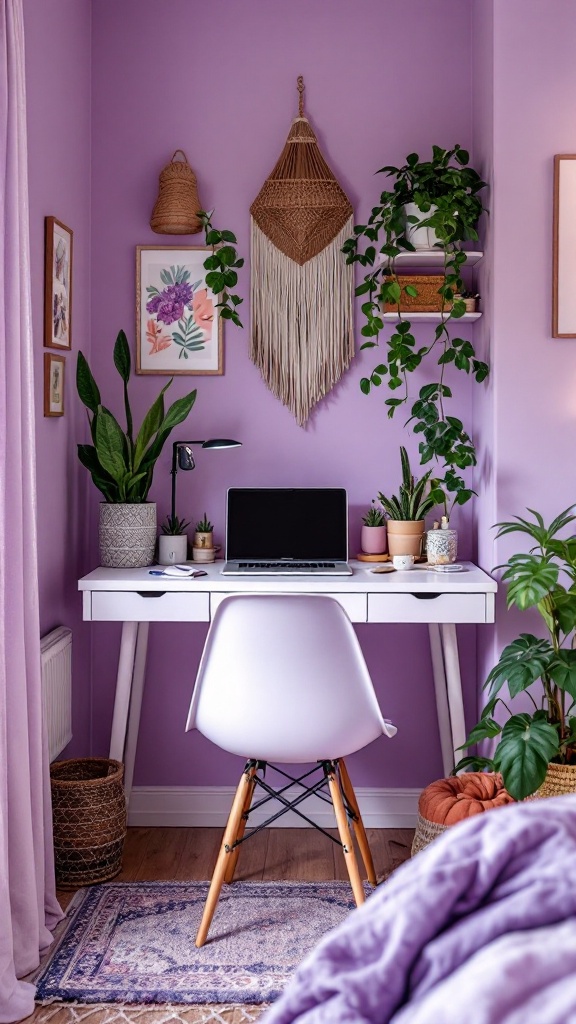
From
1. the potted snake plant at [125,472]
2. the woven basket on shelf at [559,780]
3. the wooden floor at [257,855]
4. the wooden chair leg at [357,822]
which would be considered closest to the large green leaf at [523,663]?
the woven basket on shelf at [559,780]

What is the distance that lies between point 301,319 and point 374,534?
0.73m

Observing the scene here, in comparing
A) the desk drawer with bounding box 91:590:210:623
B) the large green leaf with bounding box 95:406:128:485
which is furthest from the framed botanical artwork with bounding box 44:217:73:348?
the desk drawer with bounding box 91:590:210:623

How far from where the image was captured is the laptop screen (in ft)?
10.1

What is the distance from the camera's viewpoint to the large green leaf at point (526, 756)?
92.4 inches

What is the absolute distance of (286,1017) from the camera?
3.26 feet

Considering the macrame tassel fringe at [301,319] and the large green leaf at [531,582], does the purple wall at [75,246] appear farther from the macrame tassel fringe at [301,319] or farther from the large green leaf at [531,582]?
the large green leaf at [531,582]

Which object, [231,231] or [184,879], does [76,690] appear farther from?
[231,231]

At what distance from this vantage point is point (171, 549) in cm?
310

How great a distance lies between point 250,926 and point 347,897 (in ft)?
1.00

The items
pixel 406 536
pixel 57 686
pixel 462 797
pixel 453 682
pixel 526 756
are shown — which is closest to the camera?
pixel 526 756

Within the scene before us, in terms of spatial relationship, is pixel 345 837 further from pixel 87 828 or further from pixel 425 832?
pixel 87 828

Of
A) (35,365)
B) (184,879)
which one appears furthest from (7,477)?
(184,879)

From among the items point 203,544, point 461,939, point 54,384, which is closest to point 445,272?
point 203,544

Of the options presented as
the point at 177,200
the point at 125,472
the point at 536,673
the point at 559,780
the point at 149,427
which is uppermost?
the point at 177,200
